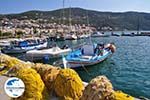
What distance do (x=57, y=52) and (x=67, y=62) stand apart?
10128mm

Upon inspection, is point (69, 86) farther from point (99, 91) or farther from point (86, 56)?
point (86, 56)

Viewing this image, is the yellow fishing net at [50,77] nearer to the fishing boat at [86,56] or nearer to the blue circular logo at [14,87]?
the blue circular logo at [14,87]

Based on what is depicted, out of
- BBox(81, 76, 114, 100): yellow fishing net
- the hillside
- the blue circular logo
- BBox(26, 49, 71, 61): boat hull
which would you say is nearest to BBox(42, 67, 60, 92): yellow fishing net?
the blue circular logo

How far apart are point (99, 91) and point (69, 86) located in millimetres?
1499

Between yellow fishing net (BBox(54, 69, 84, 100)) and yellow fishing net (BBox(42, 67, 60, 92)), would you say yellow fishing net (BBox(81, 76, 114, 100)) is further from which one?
yellow fishing net (BBox(42, 67, 60, 92))

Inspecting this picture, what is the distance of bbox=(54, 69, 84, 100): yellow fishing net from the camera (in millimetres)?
7960

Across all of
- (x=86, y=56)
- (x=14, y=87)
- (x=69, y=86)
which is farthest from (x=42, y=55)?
(x=14, y=87)

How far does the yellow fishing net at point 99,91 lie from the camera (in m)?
6.54

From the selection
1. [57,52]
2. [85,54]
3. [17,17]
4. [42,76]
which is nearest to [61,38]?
[57,52]

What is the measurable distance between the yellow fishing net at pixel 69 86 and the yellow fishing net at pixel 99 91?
1.04 metres

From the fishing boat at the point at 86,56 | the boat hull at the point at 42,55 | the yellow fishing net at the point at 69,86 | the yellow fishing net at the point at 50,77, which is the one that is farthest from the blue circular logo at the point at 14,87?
the boat hull at the point at 42,55

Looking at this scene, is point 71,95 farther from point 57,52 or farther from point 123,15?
point 123,15

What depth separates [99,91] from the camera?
6633mm

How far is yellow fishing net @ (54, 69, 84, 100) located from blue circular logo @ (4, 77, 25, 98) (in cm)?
117
